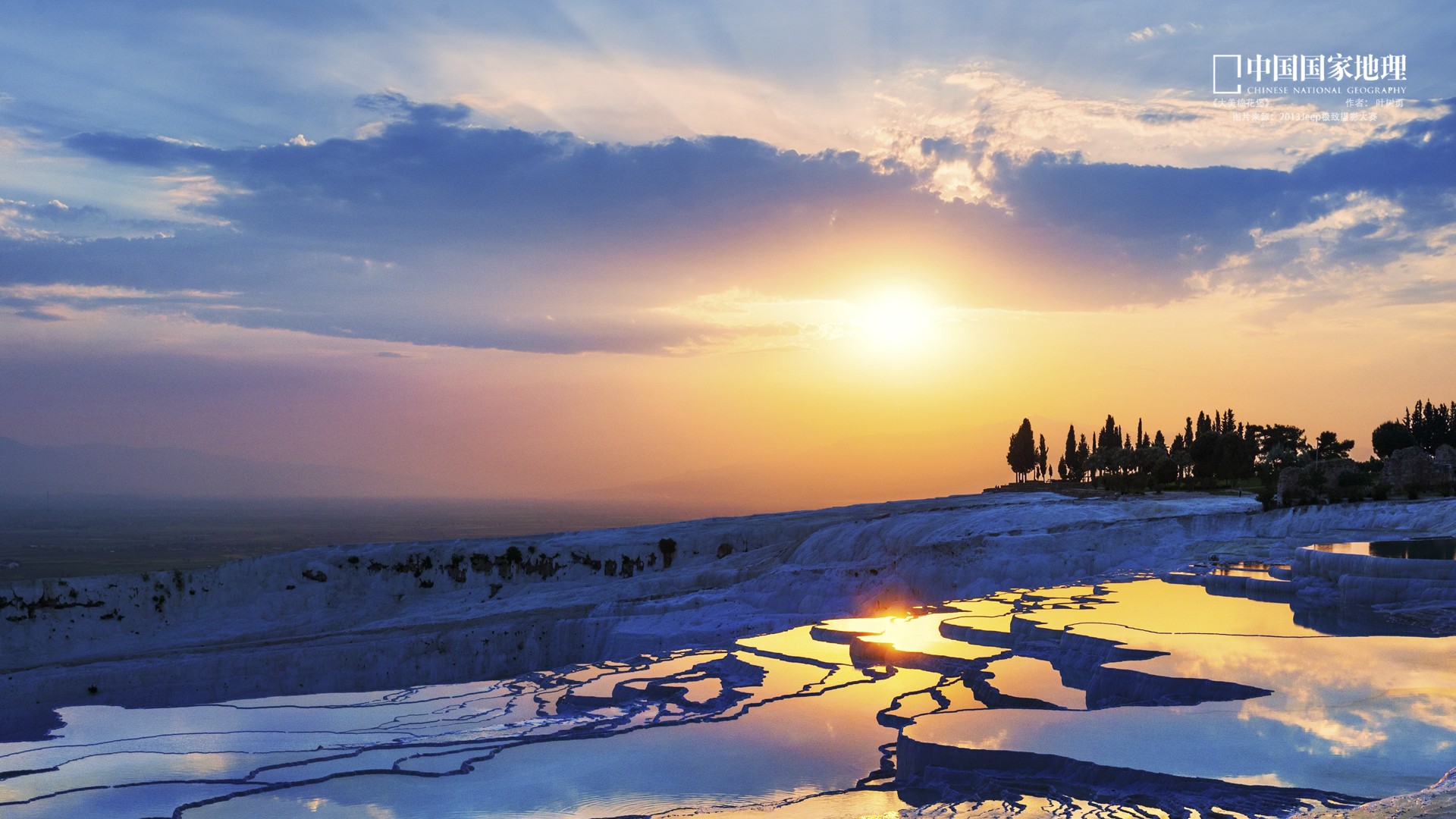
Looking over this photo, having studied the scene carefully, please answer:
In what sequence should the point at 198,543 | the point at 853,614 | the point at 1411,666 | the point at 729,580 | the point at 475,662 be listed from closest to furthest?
the point at 1411,666
the point at 853,614
the point at 475,662
the point at 729,580
the point at 198,543

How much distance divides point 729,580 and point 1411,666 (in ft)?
101

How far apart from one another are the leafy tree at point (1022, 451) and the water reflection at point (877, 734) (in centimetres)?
7465

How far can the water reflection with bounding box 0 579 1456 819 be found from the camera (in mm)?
14086

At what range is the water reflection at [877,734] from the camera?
14.1 meters

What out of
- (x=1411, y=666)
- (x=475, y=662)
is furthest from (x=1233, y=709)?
(x=475, y=662)

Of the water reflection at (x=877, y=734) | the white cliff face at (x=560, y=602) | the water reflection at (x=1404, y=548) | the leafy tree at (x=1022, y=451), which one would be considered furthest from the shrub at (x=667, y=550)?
the leafy tree at (x=1022, y=451)

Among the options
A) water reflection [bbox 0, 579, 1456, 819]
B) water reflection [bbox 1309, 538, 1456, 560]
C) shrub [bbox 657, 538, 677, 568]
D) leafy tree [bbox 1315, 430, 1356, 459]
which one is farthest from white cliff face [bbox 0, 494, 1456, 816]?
leafy tree [bbox 1315, 430, 1356, 459]

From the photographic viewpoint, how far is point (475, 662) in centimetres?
3903

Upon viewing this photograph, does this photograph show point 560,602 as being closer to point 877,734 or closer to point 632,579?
point 632,579

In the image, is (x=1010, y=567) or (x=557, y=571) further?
(x=557, y=571)

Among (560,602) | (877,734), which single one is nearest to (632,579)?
(560,602)

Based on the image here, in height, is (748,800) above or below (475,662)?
above

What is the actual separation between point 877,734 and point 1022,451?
286ft

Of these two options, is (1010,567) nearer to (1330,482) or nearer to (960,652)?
(960,652)
